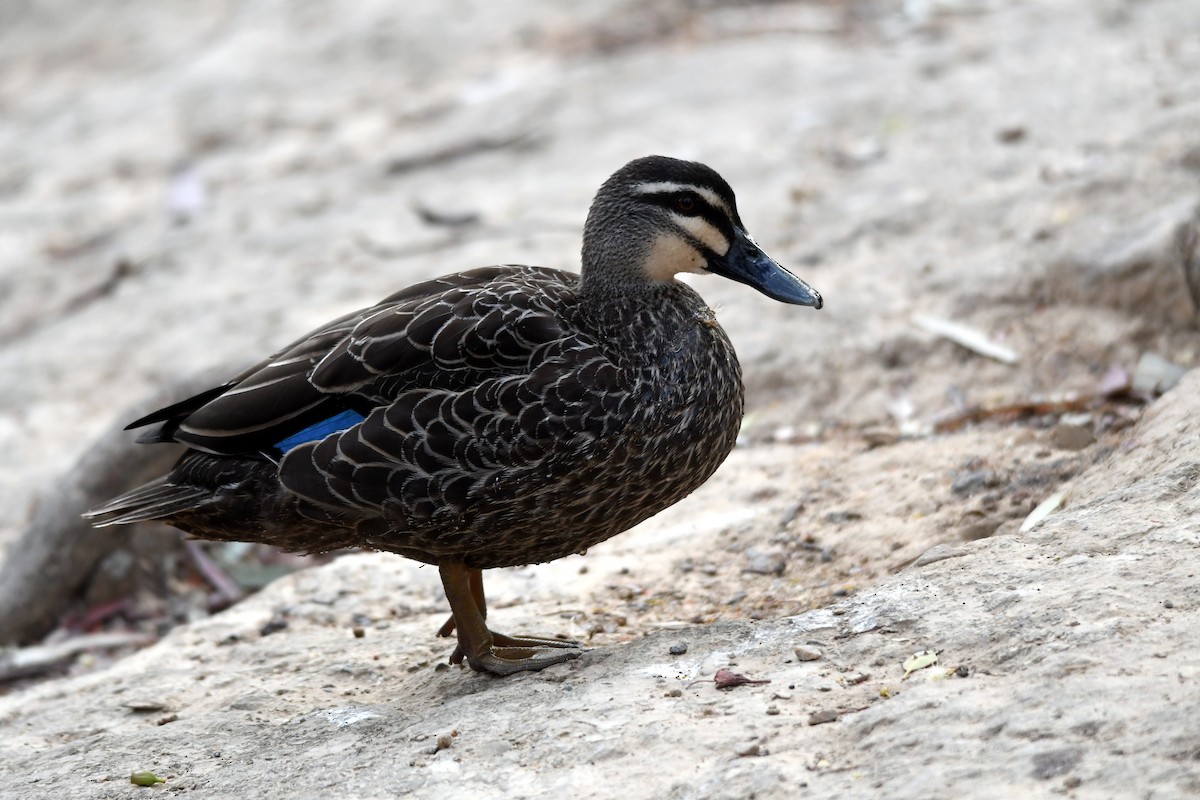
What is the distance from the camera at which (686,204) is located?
173 inches

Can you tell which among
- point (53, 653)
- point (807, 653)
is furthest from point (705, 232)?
point (53, 653)

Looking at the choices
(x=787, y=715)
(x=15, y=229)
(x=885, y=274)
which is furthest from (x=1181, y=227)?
(x=15, y=229)

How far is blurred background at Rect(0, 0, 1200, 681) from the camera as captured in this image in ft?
19.5

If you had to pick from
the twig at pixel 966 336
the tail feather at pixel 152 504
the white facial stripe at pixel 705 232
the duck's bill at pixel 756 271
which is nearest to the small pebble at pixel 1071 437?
the twig at pixel 966 336

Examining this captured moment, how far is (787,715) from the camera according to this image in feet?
10.9

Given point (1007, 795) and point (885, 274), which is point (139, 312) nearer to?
point (885, 274)

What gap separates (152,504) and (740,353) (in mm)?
3013

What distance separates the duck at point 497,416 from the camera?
4035 mm

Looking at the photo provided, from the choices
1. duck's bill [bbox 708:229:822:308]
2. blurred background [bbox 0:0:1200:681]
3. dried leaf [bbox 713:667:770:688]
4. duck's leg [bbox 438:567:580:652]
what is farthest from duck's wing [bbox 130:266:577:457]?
blurred background [bbox 0:0:1200:681]

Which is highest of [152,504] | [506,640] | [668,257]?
[668,257]

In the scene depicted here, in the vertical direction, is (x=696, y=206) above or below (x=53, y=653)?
above

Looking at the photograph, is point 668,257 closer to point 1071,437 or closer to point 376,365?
point 376,365

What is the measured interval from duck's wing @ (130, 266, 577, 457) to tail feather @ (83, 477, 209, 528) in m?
Answer: 0.16

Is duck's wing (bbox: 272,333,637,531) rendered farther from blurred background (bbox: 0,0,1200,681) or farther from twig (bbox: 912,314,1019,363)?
twig (bbox: 912,314,1019,363)
